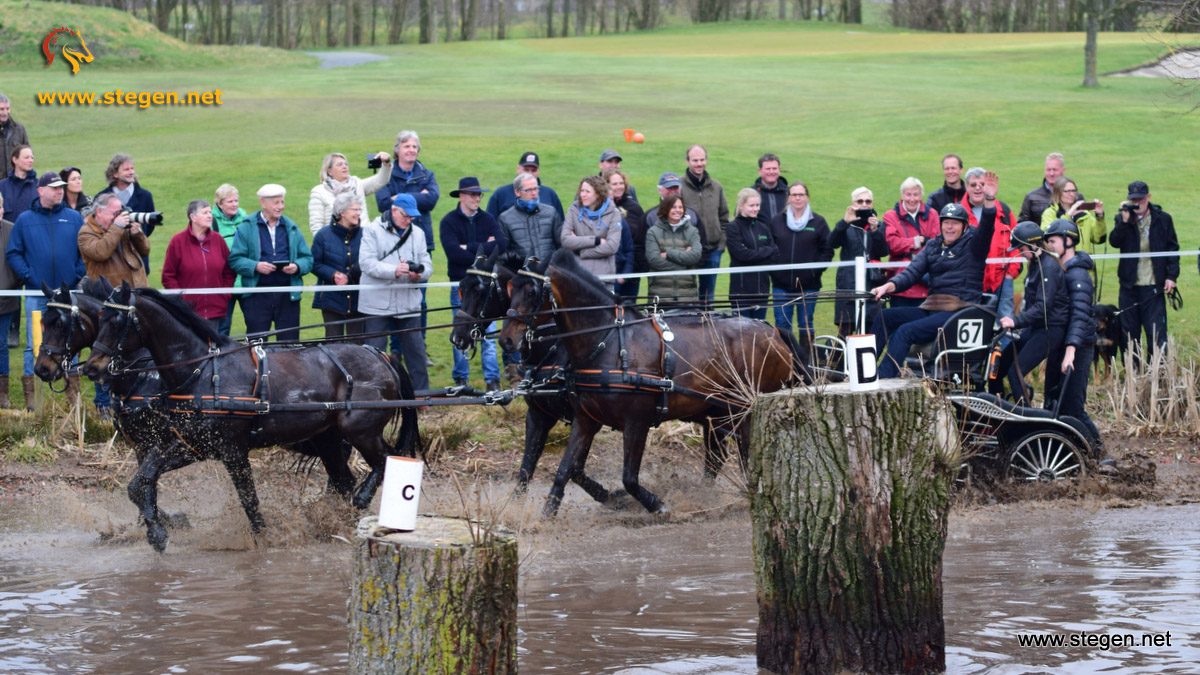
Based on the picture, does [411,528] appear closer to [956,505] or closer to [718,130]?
[956,505]

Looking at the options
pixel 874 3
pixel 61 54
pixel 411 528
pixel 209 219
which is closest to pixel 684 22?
pixel 874 3

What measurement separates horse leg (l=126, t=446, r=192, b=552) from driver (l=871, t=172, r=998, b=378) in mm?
5159

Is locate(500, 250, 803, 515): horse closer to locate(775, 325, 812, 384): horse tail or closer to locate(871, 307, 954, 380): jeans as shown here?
locate(775, 325, 812, 384): horse tail

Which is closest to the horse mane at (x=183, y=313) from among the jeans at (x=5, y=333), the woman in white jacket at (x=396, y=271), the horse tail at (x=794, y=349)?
the woman in white jacket at (x=396, y=271)

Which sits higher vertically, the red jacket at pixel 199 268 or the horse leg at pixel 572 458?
the red jacket at pixel 199 268

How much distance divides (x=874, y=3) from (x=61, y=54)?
6048 cm

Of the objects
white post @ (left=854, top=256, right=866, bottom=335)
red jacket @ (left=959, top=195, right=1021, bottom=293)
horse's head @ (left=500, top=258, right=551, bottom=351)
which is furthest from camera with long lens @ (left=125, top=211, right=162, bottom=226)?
red jacket @ (left=959, top=195, right=1021, bottom=293)

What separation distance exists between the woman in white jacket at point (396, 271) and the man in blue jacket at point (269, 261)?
74 centimetres

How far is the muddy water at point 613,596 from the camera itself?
7.30 m

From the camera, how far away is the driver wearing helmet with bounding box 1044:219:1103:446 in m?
11.4

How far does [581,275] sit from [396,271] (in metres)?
2.74

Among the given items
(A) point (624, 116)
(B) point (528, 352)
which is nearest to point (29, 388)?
(B) point (528, 352)

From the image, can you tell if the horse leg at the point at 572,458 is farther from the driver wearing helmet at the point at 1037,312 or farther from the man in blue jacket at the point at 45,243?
the man in blue jacket at the point at 45,243

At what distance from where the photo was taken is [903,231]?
1466 cm
